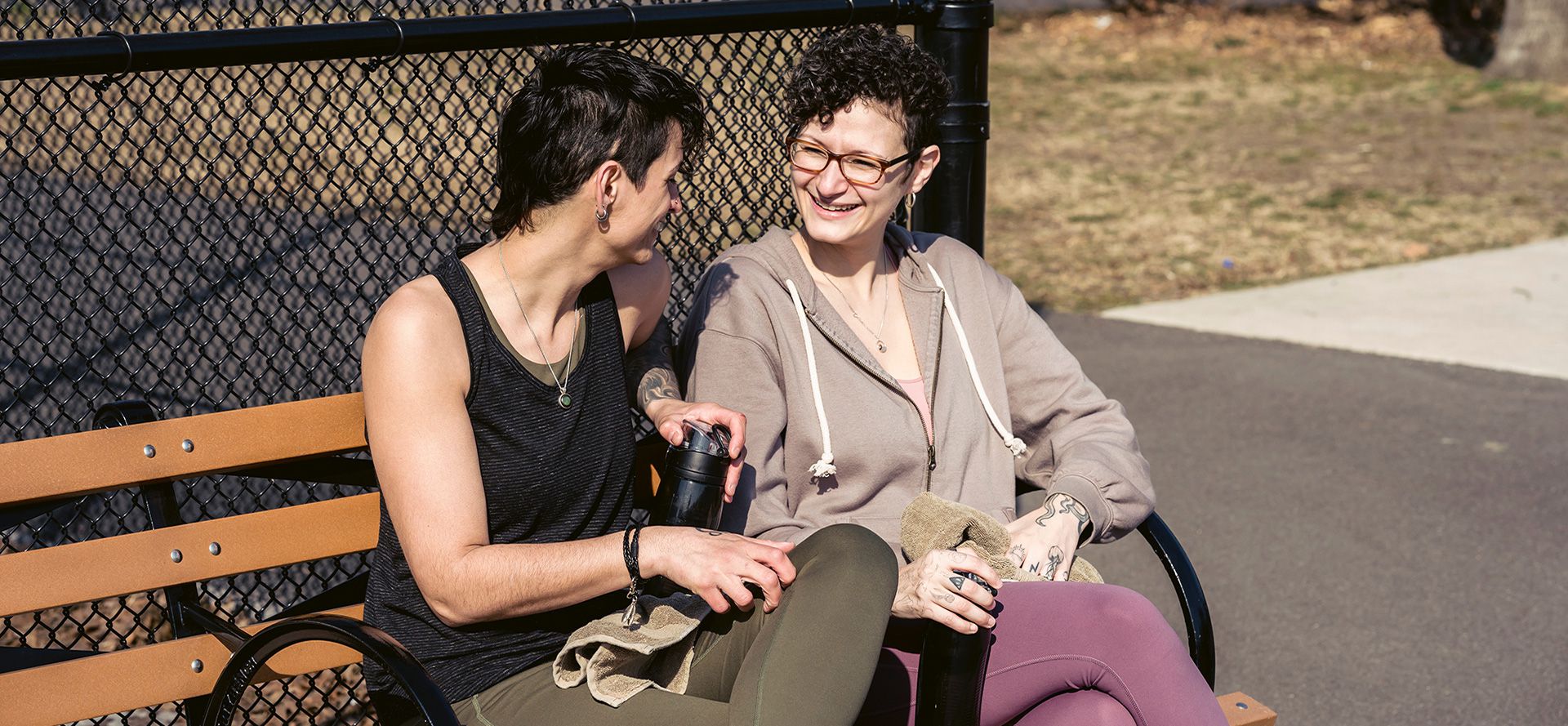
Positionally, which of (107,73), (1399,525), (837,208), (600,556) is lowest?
(1399,525)

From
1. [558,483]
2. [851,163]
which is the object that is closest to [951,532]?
[558,483]

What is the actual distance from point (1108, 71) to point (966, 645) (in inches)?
490

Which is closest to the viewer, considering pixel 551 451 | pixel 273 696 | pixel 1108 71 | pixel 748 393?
pixel 551 451

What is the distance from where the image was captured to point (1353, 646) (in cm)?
392

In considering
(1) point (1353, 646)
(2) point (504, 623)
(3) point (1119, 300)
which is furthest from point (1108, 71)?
(2) point (504, 623)

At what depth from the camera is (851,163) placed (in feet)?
8.98

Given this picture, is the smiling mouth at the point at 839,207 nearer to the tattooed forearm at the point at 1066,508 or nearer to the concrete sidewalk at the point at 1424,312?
the tattooed forearm at the point at 1066,508

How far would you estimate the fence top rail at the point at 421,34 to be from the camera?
2143 mm

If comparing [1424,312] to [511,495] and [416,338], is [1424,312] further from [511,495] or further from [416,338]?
[416,338]

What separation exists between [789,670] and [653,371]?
735 millimetres

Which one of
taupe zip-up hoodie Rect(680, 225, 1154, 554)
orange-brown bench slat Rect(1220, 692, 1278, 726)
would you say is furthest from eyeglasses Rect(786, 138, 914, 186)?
orange-brown bench slat Rect(1220, 692, 1278, 726)

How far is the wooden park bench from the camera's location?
2.19 m

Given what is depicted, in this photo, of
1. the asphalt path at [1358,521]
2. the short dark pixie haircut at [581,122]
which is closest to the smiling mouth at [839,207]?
the short dark pixie haircut at [581,122]

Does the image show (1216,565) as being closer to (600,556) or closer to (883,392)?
(883,392)
